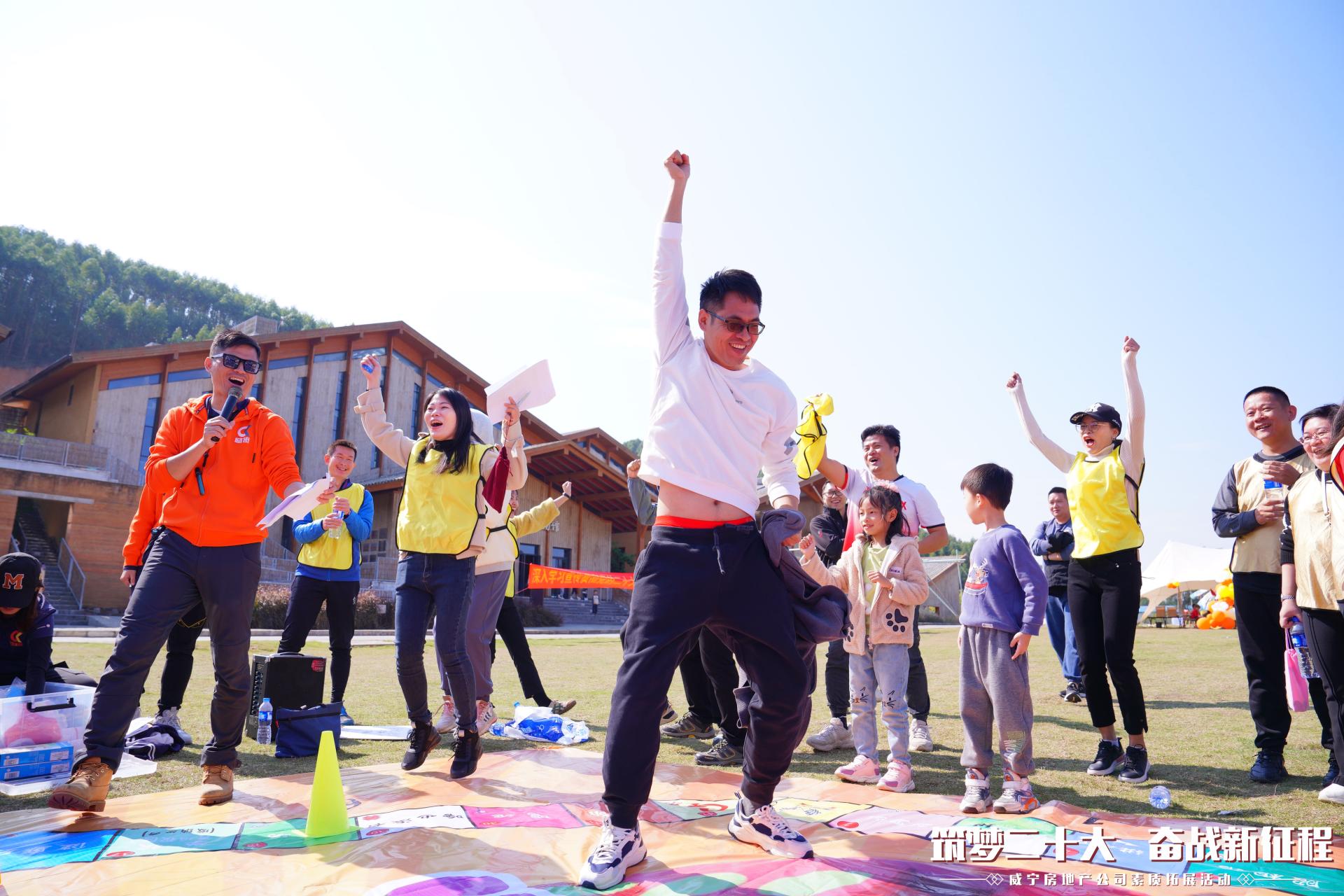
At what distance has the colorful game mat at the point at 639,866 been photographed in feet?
9.36

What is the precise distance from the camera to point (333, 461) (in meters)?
7.03

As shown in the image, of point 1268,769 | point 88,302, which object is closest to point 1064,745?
point 1268,769

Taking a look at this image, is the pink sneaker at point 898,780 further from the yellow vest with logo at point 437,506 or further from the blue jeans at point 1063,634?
the blue jeans at point 1063,634

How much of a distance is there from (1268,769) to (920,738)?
6.95ft

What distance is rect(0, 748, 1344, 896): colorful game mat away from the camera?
285 cm

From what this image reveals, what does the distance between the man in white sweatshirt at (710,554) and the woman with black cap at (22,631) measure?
4.22 metres

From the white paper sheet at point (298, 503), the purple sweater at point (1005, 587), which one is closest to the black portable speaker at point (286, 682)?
the white paper sheet at point (298, 503)

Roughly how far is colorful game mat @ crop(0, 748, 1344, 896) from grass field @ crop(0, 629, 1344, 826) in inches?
23.8

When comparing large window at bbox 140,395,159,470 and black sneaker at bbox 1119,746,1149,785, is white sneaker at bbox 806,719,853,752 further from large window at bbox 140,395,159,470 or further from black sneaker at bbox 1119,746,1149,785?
large window at bbox 140,395,159,470

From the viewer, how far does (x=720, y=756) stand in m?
5.32

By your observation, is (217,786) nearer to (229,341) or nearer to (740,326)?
(229,341)

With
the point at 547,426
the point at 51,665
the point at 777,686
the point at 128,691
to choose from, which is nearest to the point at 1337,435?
the point at 777,686

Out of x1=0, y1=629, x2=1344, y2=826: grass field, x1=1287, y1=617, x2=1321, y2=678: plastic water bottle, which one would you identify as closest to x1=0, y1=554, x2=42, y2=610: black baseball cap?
x1=0, y1=629, x2=1344, y2=826: grass field

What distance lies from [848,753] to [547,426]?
28.4 metres
